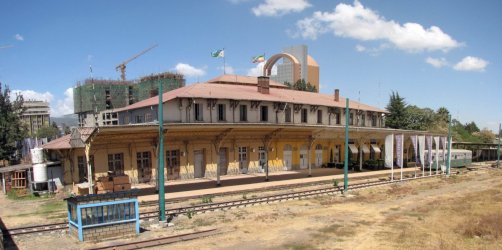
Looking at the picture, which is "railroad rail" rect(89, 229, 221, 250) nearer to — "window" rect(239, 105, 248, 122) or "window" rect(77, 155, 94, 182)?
"window" rect(77, 155, 94, 182)

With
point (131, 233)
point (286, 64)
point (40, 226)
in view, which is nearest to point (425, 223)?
point (131, 233)

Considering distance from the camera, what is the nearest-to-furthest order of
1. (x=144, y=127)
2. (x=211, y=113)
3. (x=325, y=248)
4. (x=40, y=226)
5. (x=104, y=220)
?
(x=325, y=248) → (x=104, y=220) → (x=40, y=226) → (x=144, y=127) → (x=211, y=113)

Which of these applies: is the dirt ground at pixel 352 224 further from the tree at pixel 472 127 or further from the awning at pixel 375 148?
the tree at pixel 472 127

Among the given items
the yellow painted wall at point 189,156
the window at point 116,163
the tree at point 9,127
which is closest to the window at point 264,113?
the yellow painted wall at point 189,156

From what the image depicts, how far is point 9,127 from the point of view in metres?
42.2

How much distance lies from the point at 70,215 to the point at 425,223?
16034 mm

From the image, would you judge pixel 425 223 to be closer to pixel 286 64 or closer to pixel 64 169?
pixel 64 169

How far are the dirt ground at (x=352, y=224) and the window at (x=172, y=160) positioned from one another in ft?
34.8

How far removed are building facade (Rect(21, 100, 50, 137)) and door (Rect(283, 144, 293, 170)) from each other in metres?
120

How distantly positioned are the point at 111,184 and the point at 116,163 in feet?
18.1

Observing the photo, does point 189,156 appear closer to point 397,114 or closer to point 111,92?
point 397,114

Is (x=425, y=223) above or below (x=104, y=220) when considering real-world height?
below

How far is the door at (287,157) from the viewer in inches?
1457

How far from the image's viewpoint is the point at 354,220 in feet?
60.0
